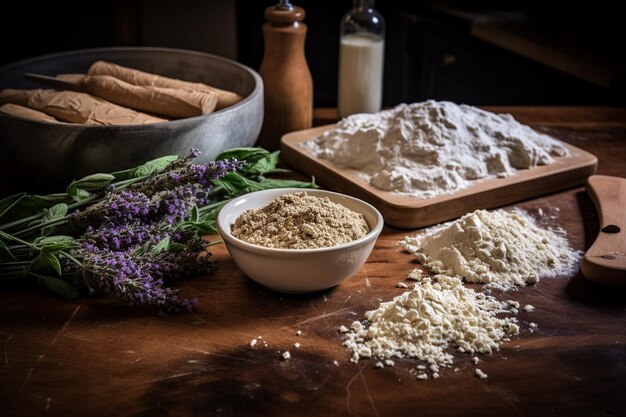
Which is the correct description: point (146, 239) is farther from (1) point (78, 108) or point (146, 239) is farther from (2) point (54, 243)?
(1) point (78, 108)

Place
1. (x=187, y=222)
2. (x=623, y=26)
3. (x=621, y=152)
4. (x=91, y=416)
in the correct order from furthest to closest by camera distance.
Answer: (x=623, y=26) → (x=621, y=152) → (x=187, y=222) → (x=91, y=416)

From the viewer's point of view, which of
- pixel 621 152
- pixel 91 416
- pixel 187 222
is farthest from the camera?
pixel 621 152

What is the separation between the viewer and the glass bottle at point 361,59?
5.61 ft

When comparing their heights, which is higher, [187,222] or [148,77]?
[148,77]

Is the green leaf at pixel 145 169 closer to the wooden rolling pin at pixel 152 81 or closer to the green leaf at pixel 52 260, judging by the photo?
the green leaf at pixel 52 260

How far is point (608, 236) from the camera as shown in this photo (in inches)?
46.7

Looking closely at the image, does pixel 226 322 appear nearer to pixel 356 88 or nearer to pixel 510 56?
pixel 356 88

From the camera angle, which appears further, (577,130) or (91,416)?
(577,130)

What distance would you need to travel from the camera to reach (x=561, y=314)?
3.39ft

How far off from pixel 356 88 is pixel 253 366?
0.97 m

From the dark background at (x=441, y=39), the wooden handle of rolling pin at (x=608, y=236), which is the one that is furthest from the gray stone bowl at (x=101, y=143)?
the dark background at (x=441, y=39)

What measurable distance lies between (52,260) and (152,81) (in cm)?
57

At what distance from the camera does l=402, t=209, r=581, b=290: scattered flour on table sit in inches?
44.1

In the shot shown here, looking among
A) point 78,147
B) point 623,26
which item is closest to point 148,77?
point 78,147
